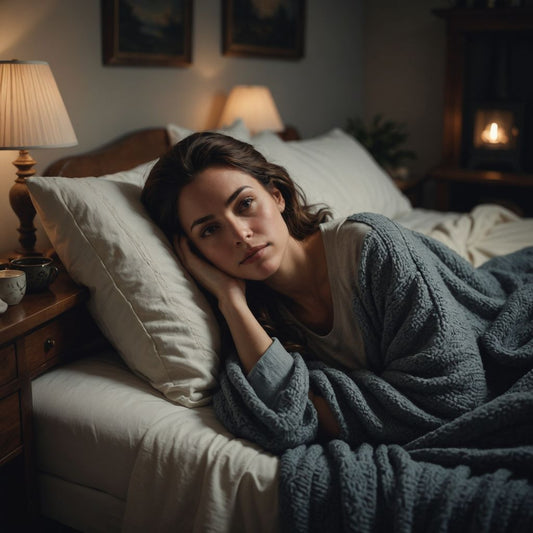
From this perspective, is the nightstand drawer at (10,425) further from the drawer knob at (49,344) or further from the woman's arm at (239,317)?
the woman's arm at (239,317)

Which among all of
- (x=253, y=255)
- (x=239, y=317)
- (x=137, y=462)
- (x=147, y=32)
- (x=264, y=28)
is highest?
(x=264, y=28)

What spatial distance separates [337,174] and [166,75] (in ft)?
2.79

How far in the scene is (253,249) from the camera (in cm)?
138

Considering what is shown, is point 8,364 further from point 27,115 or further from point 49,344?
point 27,115

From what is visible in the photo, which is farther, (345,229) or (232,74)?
(232,74)

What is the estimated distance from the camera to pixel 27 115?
159 cm

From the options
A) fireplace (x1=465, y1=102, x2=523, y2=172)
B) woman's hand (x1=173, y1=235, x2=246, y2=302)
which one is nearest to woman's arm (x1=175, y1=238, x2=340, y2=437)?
woman's hand (x1=173, y1=235, x2=246, y2=302)

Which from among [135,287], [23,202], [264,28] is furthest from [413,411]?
[264,28]

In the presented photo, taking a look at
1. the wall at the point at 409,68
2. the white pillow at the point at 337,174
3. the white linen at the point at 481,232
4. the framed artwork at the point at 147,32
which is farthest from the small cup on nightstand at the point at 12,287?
the wall at the point at 409,68

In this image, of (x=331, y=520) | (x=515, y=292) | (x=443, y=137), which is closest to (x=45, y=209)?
(x=331, y=520)

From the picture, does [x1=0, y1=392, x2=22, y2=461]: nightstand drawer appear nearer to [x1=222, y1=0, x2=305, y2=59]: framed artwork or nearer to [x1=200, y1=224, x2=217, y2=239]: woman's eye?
[x1=200, y1=224, x2=217, y2=239]: woman's eye

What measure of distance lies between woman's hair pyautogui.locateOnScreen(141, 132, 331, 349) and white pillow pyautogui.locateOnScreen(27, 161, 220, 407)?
0.22ft

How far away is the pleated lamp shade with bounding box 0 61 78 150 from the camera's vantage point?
5.14ft

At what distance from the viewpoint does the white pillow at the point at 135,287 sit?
53.1 inches
